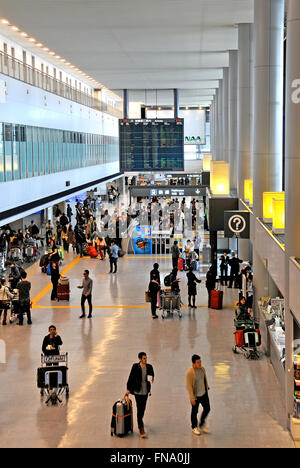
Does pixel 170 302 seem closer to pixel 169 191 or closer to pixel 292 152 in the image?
pixel 292 152

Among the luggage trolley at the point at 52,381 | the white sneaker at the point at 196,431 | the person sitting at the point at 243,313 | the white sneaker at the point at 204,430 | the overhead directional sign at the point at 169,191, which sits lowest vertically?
the white sneaker at the point at 204,430

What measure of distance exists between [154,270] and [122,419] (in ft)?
27.5

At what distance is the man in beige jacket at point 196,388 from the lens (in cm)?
1002

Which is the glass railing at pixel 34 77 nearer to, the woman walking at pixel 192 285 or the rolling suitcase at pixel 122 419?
the woman walking at pixel 192 285

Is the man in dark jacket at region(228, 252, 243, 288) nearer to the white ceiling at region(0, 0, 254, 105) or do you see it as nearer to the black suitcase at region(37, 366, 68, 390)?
the white ceiling at region(0, 0, 254, 105)

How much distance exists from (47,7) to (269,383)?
10.4 metres

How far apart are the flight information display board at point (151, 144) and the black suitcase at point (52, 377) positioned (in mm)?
26099

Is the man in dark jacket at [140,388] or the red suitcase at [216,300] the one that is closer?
the man in dark jacket at [140,388]

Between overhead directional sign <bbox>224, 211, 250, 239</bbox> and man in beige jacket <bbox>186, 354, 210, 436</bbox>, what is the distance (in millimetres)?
8697

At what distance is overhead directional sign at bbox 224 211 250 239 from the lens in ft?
60.5

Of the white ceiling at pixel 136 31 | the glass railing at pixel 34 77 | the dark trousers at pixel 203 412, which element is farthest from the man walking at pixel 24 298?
the glass railing at pixel 34 77

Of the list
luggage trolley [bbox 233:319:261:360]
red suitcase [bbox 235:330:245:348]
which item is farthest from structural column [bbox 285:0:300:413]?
red suitcase [bbox 235:330:245:348]

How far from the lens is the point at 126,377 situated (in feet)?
42.5

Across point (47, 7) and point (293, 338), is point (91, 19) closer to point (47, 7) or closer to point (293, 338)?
point (47, 7)
